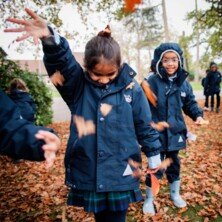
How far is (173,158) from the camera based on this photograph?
411cm

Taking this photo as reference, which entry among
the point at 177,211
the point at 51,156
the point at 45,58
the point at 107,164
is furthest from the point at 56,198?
the point at 51,156

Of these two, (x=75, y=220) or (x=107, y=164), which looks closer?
(x=107, y=164)

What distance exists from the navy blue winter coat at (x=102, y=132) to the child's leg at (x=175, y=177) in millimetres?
1594

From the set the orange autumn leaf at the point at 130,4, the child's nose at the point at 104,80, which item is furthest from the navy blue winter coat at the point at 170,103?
the orange autumn leaf at the point at 130,4

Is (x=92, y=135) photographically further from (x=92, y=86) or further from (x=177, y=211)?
(x=177, y=211)

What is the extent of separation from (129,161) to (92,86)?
722 mm

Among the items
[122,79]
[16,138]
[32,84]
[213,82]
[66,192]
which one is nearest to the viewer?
[16,138]

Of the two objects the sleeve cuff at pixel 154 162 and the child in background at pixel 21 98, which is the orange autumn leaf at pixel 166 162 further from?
the child in background at pixel 21 98

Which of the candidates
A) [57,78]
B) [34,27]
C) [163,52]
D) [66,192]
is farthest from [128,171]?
[66,192]

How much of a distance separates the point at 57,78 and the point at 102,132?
59 centimetres

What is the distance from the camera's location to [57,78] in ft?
8.30

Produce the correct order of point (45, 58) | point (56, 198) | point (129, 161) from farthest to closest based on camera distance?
1. point (56, 198)
2. point (129, 161)
3. point (45, 58)

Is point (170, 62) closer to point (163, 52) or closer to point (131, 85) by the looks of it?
point (163, 52)

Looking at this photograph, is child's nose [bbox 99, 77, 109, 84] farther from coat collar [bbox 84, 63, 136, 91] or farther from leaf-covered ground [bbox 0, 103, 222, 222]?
leaf-covered ground [bbox 0, 103, 222, 222]
